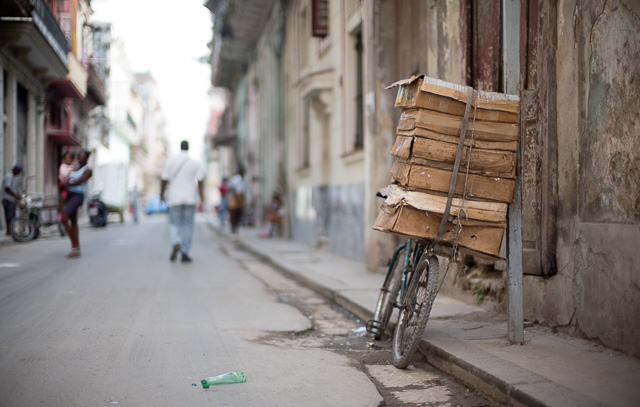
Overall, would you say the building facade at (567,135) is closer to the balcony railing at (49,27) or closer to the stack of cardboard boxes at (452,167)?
the stack of cardboard boxes at (452,167)

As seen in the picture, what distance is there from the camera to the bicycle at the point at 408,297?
424 centimetres

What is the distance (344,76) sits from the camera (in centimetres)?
1186

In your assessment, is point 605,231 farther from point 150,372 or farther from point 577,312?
point 150,372

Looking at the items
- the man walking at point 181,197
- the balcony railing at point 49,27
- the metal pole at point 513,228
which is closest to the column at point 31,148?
the balcony railing at point 49,27

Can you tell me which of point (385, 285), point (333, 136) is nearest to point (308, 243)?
point (333, 136)

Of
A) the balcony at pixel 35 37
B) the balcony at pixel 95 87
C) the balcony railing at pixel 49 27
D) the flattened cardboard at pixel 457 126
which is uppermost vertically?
the balcony at pixel 95 87

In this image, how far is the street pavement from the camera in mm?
3648

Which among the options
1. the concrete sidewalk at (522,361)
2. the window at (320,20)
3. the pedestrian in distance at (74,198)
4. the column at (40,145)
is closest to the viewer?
the concrete sidewalk at (522,361)

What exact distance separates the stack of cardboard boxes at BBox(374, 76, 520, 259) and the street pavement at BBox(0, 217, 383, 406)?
1.08m

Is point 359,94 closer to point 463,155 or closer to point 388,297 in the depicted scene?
point 388,297

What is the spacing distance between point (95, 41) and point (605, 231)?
35538 mm

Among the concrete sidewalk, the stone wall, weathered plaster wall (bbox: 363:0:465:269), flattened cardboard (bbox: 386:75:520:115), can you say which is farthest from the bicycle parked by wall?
flattened cardboard (bbox: 386:75:520:115)

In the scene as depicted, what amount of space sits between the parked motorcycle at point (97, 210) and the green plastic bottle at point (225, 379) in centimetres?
2157

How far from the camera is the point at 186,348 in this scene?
4.75 m
